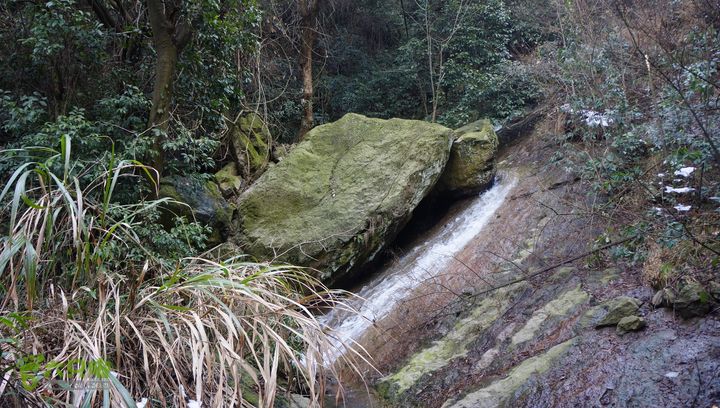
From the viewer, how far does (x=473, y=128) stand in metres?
9.09

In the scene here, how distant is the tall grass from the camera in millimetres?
2025

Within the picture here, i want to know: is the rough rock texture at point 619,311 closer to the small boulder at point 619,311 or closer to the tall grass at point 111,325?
the small boulder at point 619,311

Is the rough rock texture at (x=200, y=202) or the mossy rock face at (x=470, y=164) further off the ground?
the rough rock texture at (x=200, y=202)

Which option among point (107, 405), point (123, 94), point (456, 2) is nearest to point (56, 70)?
point (123, 94)

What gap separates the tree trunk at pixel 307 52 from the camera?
34.8 feet

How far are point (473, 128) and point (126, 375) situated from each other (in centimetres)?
766

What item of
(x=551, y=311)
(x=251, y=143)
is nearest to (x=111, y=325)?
(x=551, y=311)

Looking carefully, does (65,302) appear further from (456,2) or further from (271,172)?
(456,2)

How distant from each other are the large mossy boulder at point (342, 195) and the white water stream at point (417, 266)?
0.42m

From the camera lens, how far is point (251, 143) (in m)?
9.09

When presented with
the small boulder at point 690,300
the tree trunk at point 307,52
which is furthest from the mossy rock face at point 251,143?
the small boulder at point 690,300

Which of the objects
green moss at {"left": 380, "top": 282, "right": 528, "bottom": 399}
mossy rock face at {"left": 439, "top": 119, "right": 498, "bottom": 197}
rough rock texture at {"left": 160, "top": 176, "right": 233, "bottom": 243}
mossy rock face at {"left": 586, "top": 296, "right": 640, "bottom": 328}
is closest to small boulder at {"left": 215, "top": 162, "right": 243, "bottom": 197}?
rough rock texture at {"left": 160, "top": 176, "right": 233, "bottom": 243}

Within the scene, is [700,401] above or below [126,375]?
below

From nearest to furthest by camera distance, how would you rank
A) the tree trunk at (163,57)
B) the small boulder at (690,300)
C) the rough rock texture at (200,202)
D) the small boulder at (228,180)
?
the small boulder at (690,300), the tree trunk at (163,57), the rough rock texture at (200,202), the small boulder at (228,180)
